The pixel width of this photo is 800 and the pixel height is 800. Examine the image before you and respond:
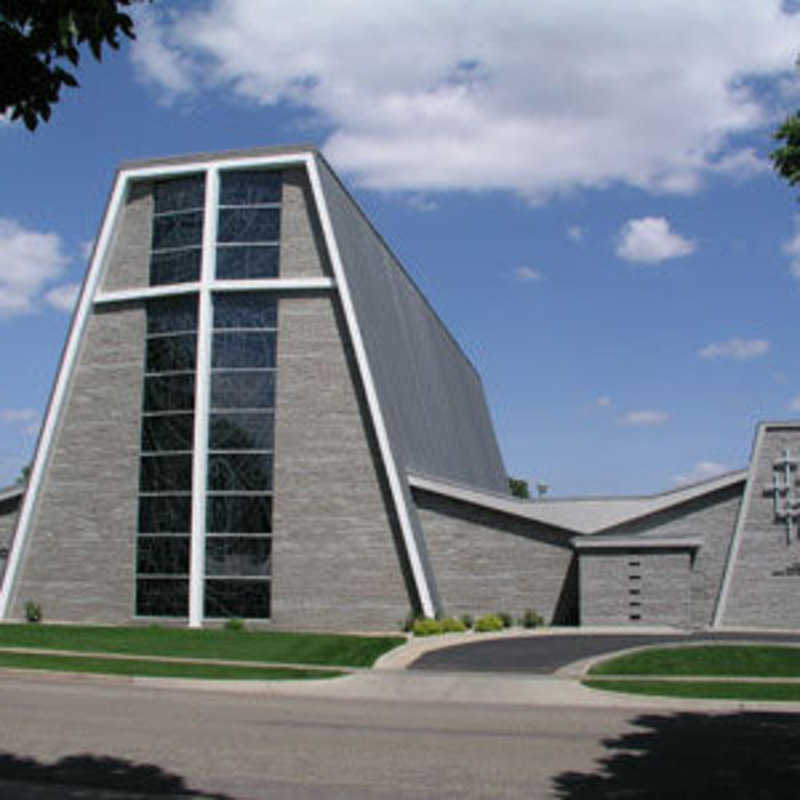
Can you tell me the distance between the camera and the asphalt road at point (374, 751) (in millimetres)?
9125

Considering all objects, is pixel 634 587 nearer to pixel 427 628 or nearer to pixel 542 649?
pixel 427 628

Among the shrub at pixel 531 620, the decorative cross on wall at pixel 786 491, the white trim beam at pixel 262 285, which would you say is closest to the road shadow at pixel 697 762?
the shrub at pixel 531 620

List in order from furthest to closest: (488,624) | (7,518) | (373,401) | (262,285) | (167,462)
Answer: (7,518), (167,462), (262,285), (373,401), (488,624)

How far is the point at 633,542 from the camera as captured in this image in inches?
1275

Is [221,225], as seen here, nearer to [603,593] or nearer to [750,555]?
[603,593]

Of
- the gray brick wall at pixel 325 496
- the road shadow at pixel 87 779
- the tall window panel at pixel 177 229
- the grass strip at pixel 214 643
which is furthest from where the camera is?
the tall window panel at pixel 177 229

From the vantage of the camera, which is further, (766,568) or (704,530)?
(704,530)

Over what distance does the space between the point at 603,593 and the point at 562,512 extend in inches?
175

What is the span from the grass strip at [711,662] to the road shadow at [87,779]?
12.2 m

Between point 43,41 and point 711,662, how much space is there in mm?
18968

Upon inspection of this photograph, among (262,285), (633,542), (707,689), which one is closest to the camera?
(707,689)

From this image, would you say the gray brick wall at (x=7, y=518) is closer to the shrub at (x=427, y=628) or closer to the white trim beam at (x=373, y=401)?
the white trim beam at (x=373, y=401)

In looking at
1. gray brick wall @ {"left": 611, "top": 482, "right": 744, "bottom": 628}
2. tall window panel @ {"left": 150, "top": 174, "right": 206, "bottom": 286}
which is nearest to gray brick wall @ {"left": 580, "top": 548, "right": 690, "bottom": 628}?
gray brick wall @ {"left": 611, "top": 482, "right": 744, "bottom": 628}

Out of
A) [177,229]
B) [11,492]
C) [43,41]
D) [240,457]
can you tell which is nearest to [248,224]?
[177,229]
